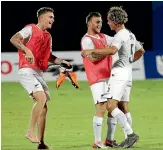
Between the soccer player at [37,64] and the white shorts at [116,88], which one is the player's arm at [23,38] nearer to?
the soccer player at [37,64]

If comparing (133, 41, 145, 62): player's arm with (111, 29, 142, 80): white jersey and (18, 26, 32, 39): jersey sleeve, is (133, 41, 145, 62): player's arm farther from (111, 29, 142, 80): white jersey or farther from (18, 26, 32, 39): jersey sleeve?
(18, 26, 32, 39): jersey sleeve

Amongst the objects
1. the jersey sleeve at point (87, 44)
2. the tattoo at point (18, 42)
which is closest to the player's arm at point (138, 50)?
the jersey sleeve at point (87, 44)

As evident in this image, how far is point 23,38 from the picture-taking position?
11430mm

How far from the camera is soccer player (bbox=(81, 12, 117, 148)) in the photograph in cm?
1149

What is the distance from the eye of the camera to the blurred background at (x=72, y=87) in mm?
12648

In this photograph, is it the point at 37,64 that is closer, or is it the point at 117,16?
the point at 117,16

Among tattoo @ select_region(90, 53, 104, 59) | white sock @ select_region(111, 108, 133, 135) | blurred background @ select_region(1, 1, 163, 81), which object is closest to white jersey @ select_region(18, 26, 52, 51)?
tattoo @ select_region(90, 53, 104, 59)

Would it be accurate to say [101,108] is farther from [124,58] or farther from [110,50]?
[110,50]

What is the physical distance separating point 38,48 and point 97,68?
2.99 feet

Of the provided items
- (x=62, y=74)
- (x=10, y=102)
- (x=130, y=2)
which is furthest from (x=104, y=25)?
(x=62, y=74)

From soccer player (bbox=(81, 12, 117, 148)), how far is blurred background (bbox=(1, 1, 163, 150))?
1.60ft

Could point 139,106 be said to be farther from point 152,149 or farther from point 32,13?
point 32,13

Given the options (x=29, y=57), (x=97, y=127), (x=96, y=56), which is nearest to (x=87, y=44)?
(x=96, y=56)

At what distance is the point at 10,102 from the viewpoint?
1830 cm
